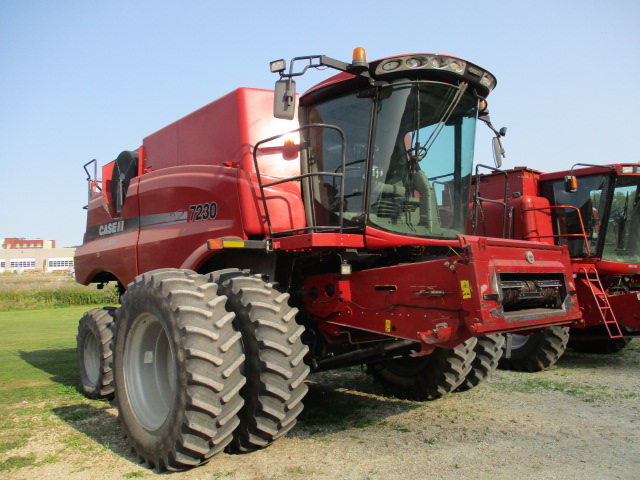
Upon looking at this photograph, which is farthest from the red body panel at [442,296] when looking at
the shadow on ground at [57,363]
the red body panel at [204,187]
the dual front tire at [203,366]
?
the shadow on ground at [57,363]

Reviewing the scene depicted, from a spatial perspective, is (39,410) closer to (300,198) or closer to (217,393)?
(217,393)

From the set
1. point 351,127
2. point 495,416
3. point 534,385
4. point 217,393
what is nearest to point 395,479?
point 217,393

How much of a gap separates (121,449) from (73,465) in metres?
0.42

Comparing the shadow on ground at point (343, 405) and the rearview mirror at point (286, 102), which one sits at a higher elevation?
the rearview mirror at point (286, 102)

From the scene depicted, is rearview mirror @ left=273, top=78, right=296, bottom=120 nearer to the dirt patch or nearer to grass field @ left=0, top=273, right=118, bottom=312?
the dirt patch

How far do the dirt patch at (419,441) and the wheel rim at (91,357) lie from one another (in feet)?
3.70

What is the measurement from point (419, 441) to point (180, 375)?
6.41 feet

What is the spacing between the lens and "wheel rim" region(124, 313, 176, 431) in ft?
14.0

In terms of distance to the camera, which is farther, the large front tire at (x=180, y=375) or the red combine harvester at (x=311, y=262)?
the red combine harvester at (x=311, y=262)

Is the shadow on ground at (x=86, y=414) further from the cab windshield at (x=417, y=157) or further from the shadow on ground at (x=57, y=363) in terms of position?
the cab windshield at (x=417, y=157)

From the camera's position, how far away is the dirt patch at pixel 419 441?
3.62 meters

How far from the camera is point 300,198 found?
487cm

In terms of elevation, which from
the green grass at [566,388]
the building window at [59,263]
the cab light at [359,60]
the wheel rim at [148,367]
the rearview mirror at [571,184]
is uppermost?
the building window at [59,263]

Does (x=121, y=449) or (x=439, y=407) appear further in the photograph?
(x=439, y=407)
